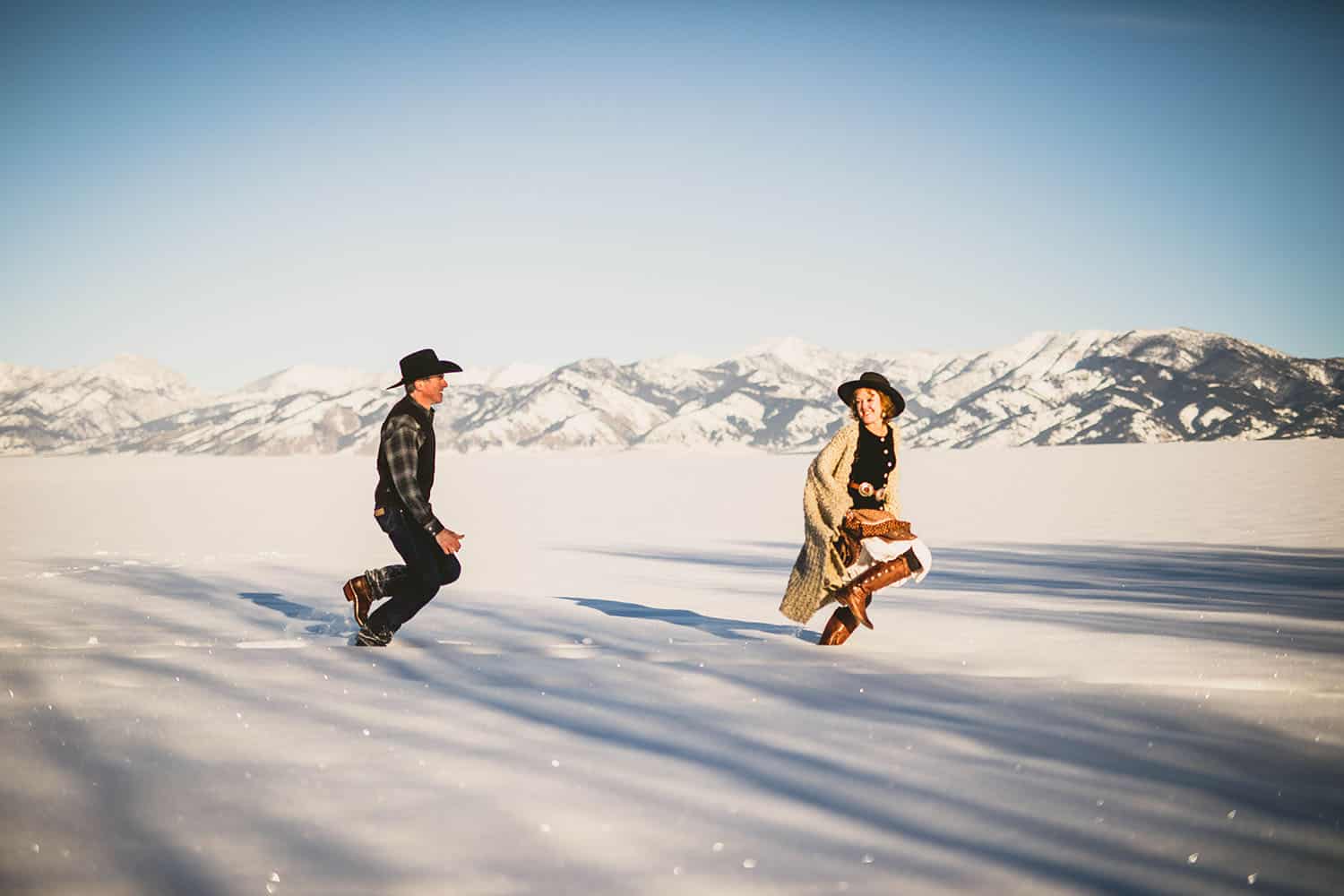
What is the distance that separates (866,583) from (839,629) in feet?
1.27

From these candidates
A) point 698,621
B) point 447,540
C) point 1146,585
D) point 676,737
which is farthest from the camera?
point 1146,585

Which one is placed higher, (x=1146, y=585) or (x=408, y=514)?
(x=408, y=514)

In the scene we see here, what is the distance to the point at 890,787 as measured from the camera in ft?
12.2

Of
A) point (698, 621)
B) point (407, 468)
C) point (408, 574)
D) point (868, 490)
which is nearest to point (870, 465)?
point (868, 490)

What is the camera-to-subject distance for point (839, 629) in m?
6.72

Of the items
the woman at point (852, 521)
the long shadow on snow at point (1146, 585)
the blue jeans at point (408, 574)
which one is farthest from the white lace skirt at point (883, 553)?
the blue jeans at point (408, 574)

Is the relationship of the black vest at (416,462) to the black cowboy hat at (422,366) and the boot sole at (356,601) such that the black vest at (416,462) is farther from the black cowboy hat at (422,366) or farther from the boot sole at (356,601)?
the boot sole at (356,601)

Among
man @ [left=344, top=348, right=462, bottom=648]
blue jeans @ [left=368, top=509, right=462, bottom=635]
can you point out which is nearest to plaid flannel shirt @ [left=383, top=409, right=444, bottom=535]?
man @ [left=344, top=348, right=462, bottom=648]

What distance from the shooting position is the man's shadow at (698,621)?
728cm

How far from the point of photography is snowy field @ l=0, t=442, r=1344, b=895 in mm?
3045

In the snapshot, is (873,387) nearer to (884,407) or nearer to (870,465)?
(884,407)

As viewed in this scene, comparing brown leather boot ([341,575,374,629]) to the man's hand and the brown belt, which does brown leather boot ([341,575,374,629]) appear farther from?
the brown belt

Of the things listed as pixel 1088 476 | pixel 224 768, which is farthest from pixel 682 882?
pixel 1088 476

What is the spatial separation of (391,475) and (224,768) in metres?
2.78
